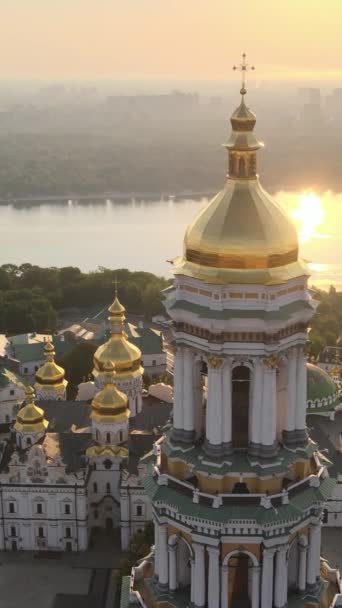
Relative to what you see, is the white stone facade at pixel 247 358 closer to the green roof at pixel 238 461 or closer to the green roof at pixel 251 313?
the green roof at pixel 251 313

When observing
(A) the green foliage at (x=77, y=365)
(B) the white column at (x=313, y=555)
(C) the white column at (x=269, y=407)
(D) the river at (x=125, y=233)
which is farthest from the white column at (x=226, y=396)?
(D) the river at (x=125, y=233)

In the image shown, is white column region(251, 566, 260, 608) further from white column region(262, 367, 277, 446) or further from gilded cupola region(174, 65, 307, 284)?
gilded cupola region(174, 65, 307, 284)

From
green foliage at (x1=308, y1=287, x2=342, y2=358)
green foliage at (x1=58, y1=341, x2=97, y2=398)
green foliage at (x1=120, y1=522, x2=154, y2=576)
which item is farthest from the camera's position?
green foliage at (x1=308, y1=287, x2=342, y2=358)

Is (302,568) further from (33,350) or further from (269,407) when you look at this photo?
(33,350)

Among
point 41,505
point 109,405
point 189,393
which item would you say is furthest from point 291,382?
point 41,505

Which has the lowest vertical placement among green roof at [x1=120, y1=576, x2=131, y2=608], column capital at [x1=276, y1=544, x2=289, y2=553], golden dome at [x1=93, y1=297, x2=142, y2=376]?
golden dome at [x1=93, y1=297, x2=142, y2=376]

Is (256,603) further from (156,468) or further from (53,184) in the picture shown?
(53,184)

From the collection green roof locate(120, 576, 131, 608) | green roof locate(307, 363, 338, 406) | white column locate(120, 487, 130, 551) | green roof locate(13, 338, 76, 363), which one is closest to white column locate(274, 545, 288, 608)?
green roof locate(120, 576, 131, 608)
